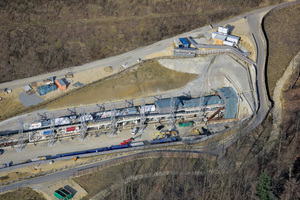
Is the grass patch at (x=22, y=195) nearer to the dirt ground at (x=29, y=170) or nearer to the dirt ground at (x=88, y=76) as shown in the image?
the dirt ground at (x=29, y=170)

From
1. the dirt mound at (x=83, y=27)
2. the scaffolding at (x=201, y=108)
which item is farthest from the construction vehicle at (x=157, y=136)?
the dirt mound at (x=83, y=27)

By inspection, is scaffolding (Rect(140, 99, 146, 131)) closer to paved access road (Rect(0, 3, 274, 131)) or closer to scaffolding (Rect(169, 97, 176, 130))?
scaffolding (Rect(169, 97, 176, 130))

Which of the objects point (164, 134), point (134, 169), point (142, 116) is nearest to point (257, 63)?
point (164, 134)

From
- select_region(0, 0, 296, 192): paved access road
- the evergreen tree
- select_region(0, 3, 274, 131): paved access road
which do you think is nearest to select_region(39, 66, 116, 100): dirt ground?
select_region(0, 3, 274, 131): paved access road

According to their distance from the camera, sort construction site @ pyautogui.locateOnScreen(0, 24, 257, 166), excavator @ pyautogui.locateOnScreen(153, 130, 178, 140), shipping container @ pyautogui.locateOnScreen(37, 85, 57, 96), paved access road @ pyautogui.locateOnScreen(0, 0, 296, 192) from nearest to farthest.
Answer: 1. paved access road @ pyautogui.locateOnScreen(0, 0, 296, 192)
2. construction site @ pyautogui.locateOnScreen(0, 24, 257, 166)
3. excavator @ pyautogui.locateOnScreen(153, 130, 178, 140)
4. shipping container @ pyautogui.locateOnScreen(37, 85, 57, 96)

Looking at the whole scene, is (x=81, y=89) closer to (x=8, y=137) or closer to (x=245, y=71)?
(x=8, y=137)

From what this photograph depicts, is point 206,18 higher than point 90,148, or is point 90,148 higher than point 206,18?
point 206,18

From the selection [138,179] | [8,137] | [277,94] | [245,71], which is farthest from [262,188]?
[8,137]
